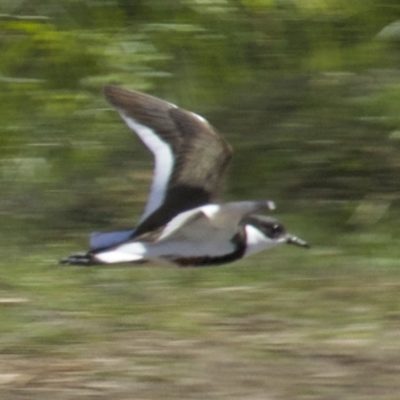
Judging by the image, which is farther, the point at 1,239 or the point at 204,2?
the point at 204,2

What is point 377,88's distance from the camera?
719 cm

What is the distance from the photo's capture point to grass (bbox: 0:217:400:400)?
4793 millimetres

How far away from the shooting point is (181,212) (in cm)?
539

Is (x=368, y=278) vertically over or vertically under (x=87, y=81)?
under

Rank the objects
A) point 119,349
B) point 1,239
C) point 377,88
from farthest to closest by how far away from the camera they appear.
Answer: point 377,88 → point 1,239 → point 119,349

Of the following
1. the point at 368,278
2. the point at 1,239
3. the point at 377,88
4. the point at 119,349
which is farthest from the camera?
the point at 377,88

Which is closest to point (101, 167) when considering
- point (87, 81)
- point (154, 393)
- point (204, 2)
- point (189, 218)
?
point (87, 81)

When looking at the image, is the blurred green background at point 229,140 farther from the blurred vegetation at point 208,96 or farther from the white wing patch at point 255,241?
the white wing patch at point 255,241

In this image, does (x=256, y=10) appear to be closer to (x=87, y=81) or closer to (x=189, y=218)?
(x=87, y=81)

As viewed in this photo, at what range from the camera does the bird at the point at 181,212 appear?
205 inches

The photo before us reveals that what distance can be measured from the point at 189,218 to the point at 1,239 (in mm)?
1787

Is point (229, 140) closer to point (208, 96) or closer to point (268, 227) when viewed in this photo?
point (208, 96)

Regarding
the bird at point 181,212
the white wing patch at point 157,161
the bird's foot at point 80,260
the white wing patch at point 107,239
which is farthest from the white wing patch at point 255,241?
the bird's foot at point 80,260

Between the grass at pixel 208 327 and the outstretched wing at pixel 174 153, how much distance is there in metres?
0.41
